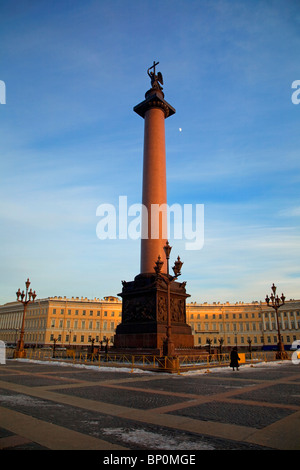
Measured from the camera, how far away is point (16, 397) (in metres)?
10.1

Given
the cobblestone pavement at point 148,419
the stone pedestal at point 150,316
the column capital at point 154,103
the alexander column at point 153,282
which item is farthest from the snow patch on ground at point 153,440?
the column capital at point 154,103

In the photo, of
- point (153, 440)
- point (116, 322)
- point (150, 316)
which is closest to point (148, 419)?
point (153, 440)

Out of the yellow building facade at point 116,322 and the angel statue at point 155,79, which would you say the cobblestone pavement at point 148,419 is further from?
the yellow building facade at point 116,322

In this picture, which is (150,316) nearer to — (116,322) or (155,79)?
(155,79)

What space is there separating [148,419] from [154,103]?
32.8 meters

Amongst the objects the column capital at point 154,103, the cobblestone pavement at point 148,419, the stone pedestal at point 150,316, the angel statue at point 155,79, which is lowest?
the cobblestone pavement at point 148,419

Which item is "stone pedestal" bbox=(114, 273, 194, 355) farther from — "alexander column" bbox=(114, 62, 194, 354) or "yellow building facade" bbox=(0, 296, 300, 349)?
"yellow building facade" bbox=(0, 296, 300, 349)

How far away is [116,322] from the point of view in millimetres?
100625

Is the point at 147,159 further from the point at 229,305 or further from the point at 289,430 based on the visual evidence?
the point at 229,305

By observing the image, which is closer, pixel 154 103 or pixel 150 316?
pixel 150 316

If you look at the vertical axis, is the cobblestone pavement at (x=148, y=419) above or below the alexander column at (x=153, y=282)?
below

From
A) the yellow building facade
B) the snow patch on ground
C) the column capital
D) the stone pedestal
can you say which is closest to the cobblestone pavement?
the snow patch on ground

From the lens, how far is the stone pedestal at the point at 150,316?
25.5 m
